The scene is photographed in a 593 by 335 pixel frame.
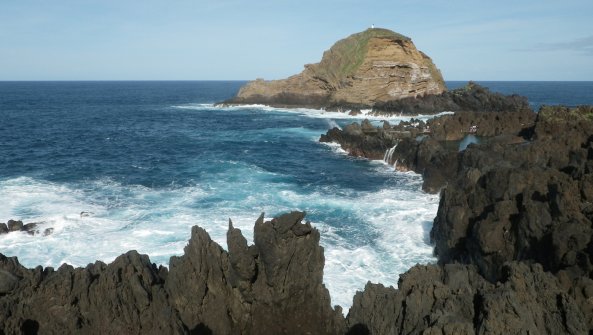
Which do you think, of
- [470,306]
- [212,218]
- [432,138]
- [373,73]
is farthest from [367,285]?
[373,73]

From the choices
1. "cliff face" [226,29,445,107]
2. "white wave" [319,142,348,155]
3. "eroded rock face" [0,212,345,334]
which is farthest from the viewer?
"cliff face" [226,29,445,107]

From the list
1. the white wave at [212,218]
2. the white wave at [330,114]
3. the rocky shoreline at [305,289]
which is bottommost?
the white wave at [212,218]

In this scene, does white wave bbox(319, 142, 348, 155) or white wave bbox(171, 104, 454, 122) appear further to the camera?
white wave bbox(171, 104, 454, 122)

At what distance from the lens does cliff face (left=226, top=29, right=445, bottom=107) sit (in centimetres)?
10188

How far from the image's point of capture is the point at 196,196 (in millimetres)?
Answer: 36625

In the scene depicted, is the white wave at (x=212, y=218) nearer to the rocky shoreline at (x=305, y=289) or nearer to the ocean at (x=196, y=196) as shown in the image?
the ocean at (x=196, y=196)

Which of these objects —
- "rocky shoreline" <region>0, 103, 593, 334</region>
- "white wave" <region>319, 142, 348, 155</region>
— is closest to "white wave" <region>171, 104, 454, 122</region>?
"white wave" <region>319, 142, 348, 155</region>

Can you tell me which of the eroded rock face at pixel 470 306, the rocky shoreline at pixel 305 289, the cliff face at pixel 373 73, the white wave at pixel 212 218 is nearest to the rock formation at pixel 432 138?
the white wave at pixel 212 218

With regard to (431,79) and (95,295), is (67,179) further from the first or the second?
(431,79)

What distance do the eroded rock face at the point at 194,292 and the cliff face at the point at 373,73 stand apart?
8765 centimetres

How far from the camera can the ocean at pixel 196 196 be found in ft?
83.8

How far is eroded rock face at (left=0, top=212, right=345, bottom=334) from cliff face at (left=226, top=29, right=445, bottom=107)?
87650mm

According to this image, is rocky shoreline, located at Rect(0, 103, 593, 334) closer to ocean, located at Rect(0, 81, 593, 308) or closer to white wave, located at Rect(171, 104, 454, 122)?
ocean, located at Rect(0, 81, 593, 308)

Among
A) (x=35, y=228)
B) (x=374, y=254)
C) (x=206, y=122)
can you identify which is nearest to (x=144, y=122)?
(x=206, y=122)
